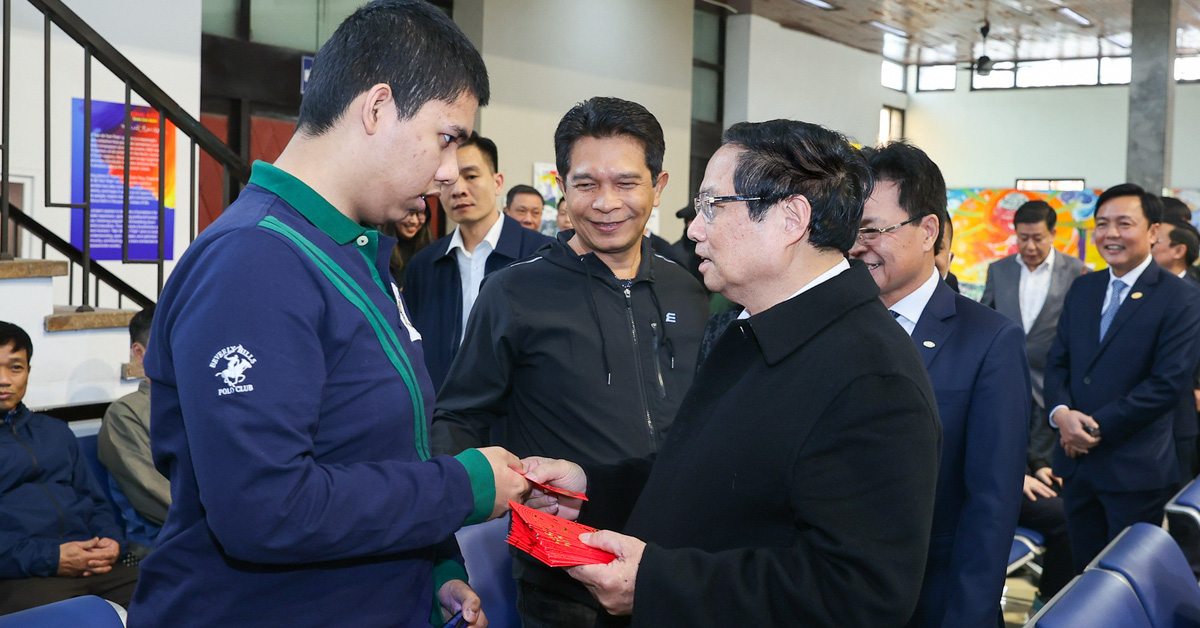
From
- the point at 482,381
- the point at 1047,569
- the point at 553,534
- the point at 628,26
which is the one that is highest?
the point at 628,26

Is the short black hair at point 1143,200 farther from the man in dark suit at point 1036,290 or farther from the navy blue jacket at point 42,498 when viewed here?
the navy blue jacket at point 42,498

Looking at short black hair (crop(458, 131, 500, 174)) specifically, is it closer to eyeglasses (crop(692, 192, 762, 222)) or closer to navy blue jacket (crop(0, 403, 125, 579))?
navy blue jacket (crop(0, 403, 125, 579))

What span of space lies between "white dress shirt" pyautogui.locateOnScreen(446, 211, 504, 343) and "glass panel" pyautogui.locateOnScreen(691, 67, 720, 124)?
9.28 metres

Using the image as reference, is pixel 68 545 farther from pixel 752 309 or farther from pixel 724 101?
pixel 724 101

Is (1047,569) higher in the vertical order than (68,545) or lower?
lower

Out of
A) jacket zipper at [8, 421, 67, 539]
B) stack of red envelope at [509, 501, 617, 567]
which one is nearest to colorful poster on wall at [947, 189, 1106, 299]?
jacket zipper at [8, 421, 67, 539]

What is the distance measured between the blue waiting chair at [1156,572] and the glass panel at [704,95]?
10.6m

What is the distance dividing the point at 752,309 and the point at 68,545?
8.86 feet

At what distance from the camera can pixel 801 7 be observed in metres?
11.8

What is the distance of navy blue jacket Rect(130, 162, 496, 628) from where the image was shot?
106 cm

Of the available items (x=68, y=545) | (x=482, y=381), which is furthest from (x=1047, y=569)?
(x=68, y=545)

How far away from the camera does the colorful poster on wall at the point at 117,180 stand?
619cm

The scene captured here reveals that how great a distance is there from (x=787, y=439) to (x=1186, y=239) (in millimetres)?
5497

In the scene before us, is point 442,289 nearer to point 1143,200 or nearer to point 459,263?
point 459,263
